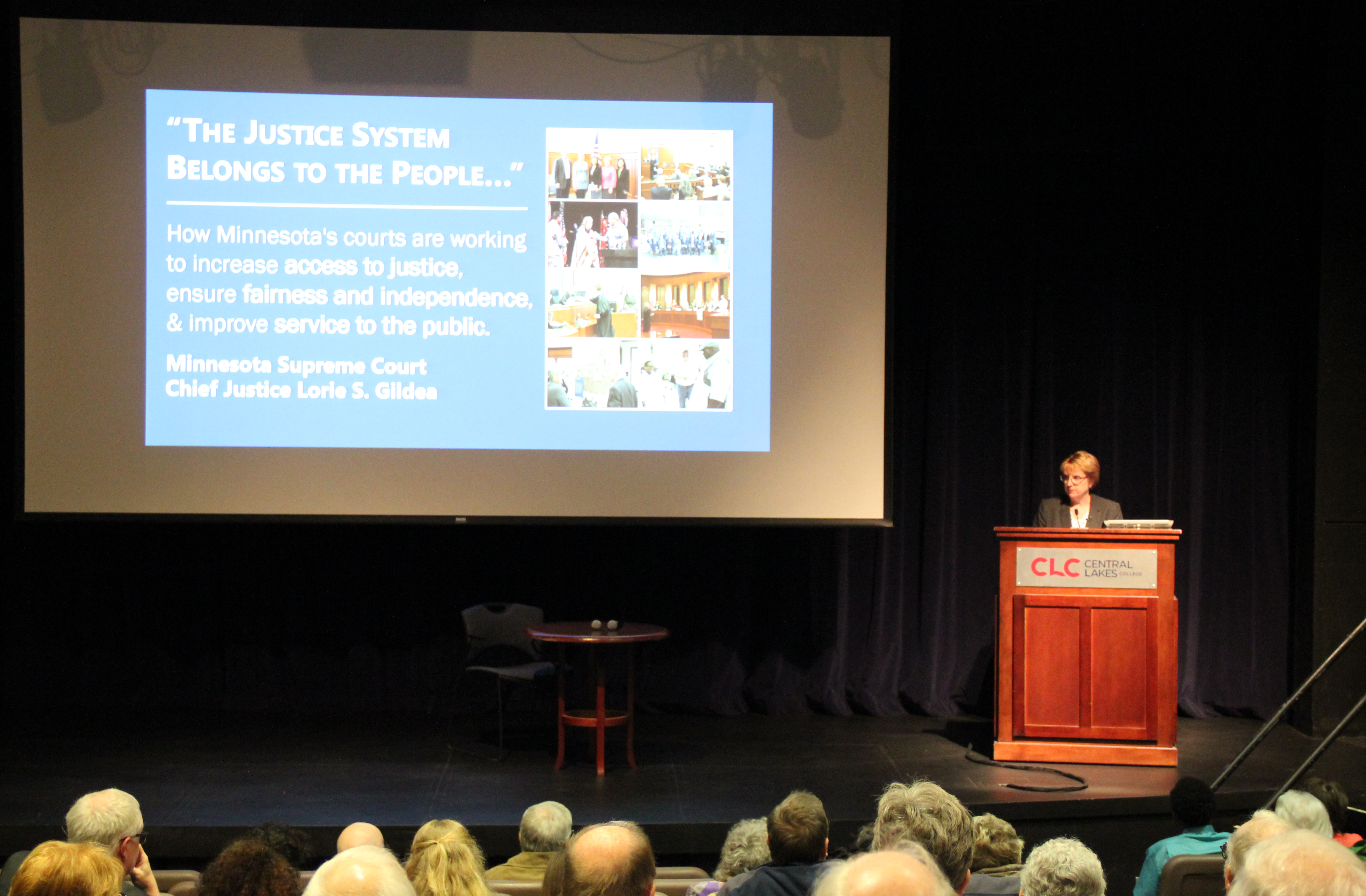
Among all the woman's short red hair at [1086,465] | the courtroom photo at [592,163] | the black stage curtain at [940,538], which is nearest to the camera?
the woman's short red hair at [1086,465]

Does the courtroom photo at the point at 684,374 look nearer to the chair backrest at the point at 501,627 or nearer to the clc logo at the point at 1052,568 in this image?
the chair backrest at the point at 501,627

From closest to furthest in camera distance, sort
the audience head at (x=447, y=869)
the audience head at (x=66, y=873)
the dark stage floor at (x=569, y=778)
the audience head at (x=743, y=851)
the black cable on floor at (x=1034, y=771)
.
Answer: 1. the audience head at (x=66, y=873)
2. the audience head at (x=447, y=869)
3. the audience head at (x=743, y=851)
4. the dark stage floor at (x=569, y=778)
5. the black cable on floor at (x=1034, y=771)

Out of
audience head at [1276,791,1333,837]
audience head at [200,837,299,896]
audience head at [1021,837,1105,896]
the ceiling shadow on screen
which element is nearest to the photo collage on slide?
the ceiling shadow on screen

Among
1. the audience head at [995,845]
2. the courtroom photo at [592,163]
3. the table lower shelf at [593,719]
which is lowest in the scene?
the table lower shelf at [593,719]

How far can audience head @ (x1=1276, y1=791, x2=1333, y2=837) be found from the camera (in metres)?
2.96

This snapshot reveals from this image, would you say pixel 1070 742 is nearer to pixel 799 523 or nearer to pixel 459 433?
pixel 799 523

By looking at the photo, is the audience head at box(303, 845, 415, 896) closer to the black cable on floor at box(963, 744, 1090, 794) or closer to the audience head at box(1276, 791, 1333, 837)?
the audience head at box(1276, 791, 1333, 837)

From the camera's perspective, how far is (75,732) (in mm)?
5883

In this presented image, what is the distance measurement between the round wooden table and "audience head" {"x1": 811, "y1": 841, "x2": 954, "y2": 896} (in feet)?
11.7

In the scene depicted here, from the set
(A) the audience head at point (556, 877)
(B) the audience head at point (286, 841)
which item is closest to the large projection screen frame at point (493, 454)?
(B) the audience head at point (286, 841)

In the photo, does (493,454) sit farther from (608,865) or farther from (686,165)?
(608,865)

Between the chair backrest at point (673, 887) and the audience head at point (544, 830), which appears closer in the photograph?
the chair backrest at point (673, 887)

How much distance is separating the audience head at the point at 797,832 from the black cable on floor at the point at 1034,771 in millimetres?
2523

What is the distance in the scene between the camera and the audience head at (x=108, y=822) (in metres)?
2.81
